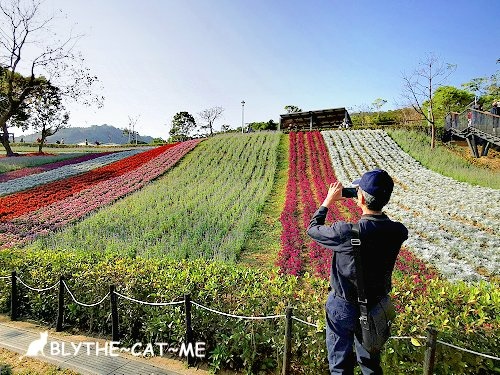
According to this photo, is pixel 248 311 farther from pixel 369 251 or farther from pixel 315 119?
pixel 315 119

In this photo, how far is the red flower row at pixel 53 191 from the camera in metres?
15.5

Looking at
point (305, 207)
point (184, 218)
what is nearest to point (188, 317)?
point (184, 218)

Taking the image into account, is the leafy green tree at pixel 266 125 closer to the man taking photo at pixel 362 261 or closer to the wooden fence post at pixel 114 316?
the wooden fence post at pixel 114 316

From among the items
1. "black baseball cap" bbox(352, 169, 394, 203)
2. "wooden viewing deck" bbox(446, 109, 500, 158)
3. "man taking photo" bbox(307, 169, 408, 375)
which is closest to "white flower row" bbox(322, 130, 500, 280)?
"wooden viewing deck" bbox(446, 109, 500, 158)

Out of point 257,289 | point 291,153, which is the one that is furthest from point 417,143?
point 257,289

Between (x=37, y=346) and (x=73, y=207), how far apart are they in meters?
11.3

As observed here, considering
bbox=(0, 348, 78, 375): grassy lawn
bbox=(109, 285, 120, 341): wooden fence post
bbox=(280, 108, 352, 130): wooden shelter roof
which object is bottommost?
bbox=(0, 348, 78, 375): grassy lawn

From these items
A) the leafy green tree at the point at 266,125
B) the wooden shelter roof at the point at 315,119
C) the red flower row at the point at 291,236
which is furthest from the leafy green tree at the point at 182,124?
the red flower row at the point at 291,236

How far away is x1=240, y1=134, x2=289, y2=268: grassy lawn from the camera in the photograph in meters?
8.83

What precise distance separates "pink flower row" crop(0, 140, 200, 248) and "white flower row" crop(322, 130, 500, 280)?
39.9 ft

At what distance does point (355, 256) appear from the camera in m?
2.53

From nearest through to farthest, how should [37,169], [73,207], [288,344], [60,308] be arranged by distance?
[288,344], [60,308], [73,207], [37,169]

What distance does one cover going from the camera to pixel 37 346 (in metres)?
5.17

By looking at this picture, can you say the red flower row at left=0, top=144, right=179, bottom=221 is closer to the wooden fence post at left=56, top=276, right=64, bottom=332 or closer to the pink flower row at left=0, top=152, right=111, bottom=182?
the pink flower row at left=0, top=152, right=111, bottom=182
